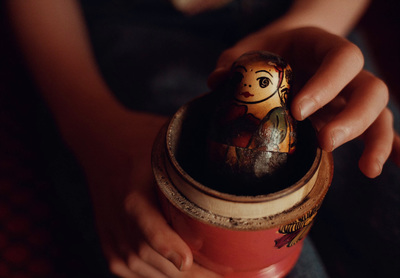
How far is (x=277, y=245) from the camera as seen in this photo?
520 mm

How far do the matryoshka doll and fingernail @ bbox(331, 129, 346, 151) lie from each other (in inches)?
2.5

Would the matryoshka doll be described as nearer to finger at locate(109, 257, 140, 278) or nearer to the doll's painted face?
the doll's painted face

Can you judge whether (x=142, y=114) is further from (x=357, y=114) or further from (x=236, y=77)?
(x=357, y=114)

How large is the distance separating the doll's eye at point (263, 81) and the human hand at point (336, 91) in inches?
2.0

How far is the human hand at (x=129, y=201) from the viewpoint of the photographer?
56cm

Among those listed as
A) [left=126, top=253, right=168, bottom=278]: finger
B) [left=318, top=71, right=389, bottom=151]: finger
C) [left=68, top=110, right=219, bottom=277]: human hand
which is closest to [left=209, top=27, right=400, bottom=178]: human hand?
[left=318, top=71, right=389, bottom=151]: finger

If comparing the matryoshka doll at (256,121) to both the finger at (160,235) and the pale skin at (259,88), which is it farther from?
the finger at (160,235)

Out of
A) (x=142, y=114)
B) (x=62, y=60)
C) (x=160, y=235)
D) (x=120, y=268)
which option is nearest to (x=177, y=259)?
(x=160, y=235)

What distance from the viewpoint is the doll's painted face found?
0.51 meters

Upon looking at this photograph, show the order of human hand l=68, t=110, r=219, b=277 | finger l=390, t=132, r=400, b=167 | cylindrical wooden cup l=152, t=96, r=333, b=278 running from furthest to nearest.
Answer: finger l=390, t=132, r=400, b=167
human hand l=68, t=110, r=219, b=277
cylindrical wooden cup l=152, t=96, r=333, b=278

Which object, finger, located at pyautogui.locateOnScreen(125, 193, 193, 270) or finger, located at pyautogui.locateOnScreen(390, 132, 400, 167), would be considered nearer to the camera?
finger, located at pyautogui.locateOnScreen(125, 193, 193, 270)

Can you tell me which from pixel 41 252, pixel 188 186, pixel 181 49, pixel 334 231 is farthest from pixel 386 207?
pixel 41 252

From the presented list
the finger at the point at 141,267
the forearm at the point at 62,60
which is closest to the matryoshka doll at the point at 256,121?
the finger at the point at 141,267

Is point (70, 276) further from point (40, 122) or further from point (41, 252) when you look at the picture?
point (40, 122)
